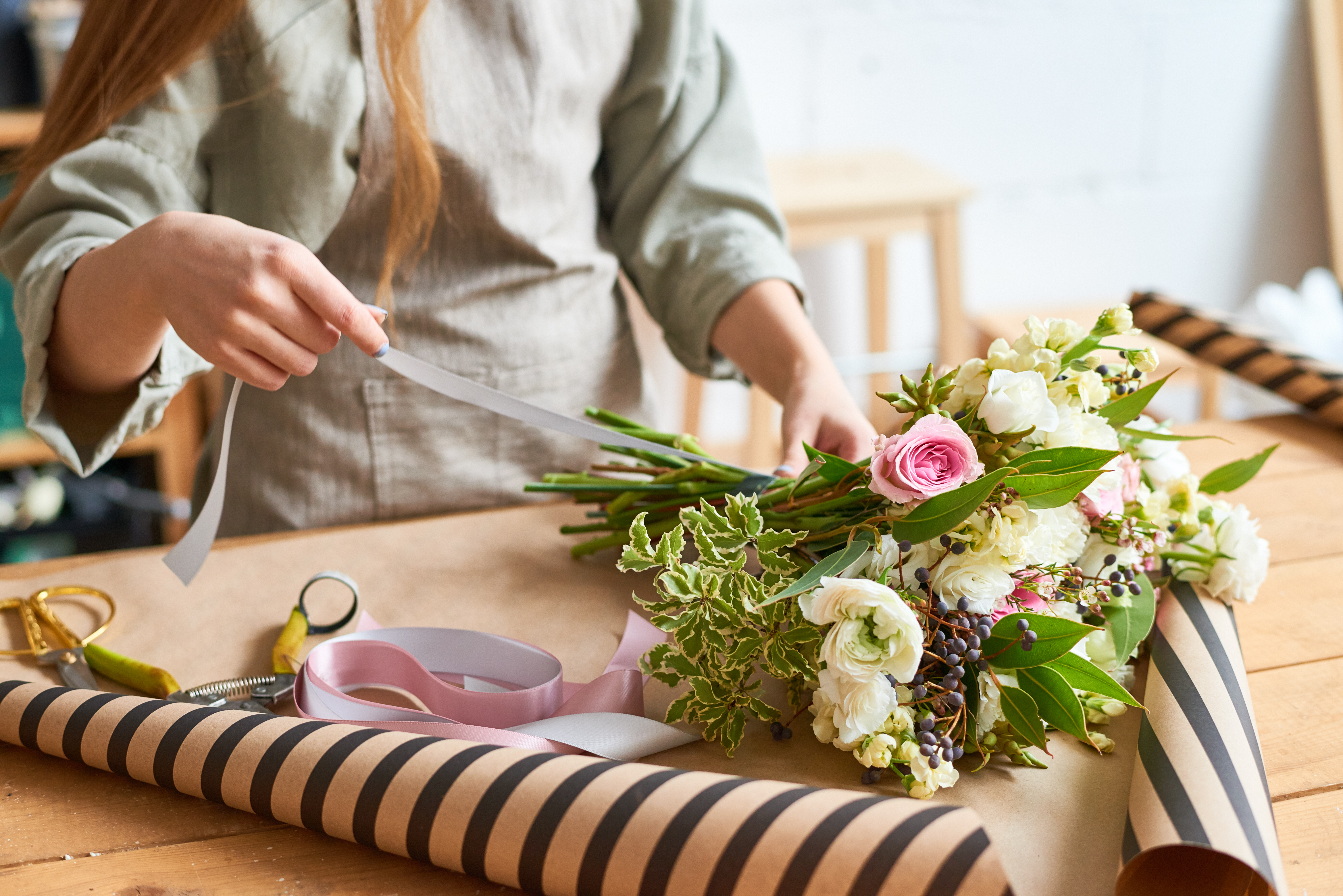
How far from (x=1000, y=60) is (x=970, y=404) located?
2.00 meters

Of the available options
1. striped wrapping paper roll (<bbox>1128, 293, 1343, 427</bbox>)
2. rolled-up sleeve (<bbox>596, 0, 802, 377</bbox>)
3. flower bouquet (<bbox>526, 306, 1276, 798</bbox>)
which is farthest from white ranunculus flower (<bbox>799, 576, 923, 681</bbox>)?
striped wrapping paper roll (<bbox>1128, 293, 1343, 427</bbox>)

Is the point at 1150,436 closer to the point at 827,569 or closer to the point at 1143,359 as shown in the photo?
the point at 1143,359

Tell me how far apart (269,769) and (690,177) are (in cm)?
59

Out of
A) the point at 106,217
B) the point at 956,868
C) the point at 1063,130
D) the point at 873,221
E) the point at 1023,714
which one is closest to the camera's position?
the point at 956,868

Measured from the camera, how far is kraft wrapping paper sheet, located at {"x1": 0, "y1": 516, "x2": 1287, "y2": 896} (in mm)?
387

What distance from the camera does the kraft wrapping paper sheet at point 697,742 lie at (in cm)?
39

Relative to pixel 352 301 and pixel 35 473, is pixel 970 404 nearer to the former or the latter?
pixel 352 301

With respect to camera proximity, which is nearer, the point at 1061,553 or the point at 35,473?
the point at 1061,553

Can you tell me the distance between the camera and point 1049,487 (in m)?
0.45

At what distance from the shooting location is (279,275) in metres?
0.51

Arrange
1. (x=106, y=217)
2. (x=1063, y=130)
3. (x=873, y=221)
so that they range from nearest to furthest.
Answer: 1. (x=106, y=217)
2. (x=873, y=221)
3. (x=1063, y=130)

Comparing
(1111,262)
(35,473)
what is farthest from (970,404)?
(1111,262)

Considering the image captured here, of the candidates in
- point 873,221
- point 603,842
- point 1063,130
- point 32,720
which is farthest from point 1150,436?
point 1063,130

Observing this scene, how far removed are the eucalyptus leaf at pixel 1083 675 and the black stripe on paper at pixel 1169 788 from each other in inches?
0.6
